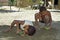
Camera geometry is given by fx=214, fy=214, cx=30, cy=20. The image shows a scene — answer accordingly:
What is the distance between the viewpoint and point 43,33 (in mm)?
7391

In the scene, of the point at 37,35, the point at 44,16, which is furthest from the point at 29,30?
the point at 44,16

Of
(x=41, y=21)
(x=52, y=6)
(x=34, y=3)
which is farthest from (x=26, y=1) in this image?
(x=41, y=21)

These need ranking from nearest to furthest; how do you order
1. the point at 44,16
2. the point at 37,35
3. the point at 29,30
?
the point at 29,30 < the point at 37,35 < the point at 44,16

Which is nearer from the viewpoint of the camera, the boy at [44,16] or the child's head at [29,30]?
the child's head at [29,30]

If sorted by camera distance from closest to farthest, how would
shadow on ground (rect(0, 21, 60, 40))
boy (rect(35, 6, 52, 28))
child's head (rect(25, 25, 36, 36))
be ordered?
1. child's head (rect(25, 25, 36, 36))
2. shadow on ground (rect(0, 21, 60, 40))
3. boy (rect(35, 6, 52, 28))

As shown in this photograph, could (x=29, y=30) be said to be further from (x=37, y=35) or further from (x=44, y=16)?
(x=44, y=16)

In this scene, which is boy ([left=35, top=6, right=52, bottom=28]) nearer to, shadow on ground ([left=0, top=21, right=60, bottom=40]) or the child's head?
shadow on ground ([left=0, top=21, right=60, bottom=40])

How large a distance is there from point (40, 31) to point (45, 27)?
293 mm

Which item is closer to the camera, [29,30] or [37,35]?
[29,30]

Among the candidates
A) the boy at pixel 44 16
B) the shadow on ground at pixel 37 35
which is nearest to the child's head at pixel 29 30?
the shadow on ground at pixel 37 35

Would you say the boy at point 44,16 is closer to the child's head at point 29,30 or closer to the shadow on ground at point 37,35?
the shadow on ground at point 37,35

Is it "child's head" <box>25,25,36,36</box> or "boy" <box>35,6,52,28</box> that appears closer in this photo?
"child's head" <box>25,25,36,36</box>

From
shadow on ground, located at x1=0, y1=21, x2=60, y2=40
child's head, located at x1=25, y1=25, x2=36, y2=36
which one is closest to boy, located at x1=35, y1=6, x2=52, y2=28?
shadow on ground, located at x1=0, y1=21, x2=60, y2=40

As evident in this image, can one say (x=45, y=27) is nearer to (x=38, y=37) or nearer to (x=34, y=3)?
(x=38, y=37)
